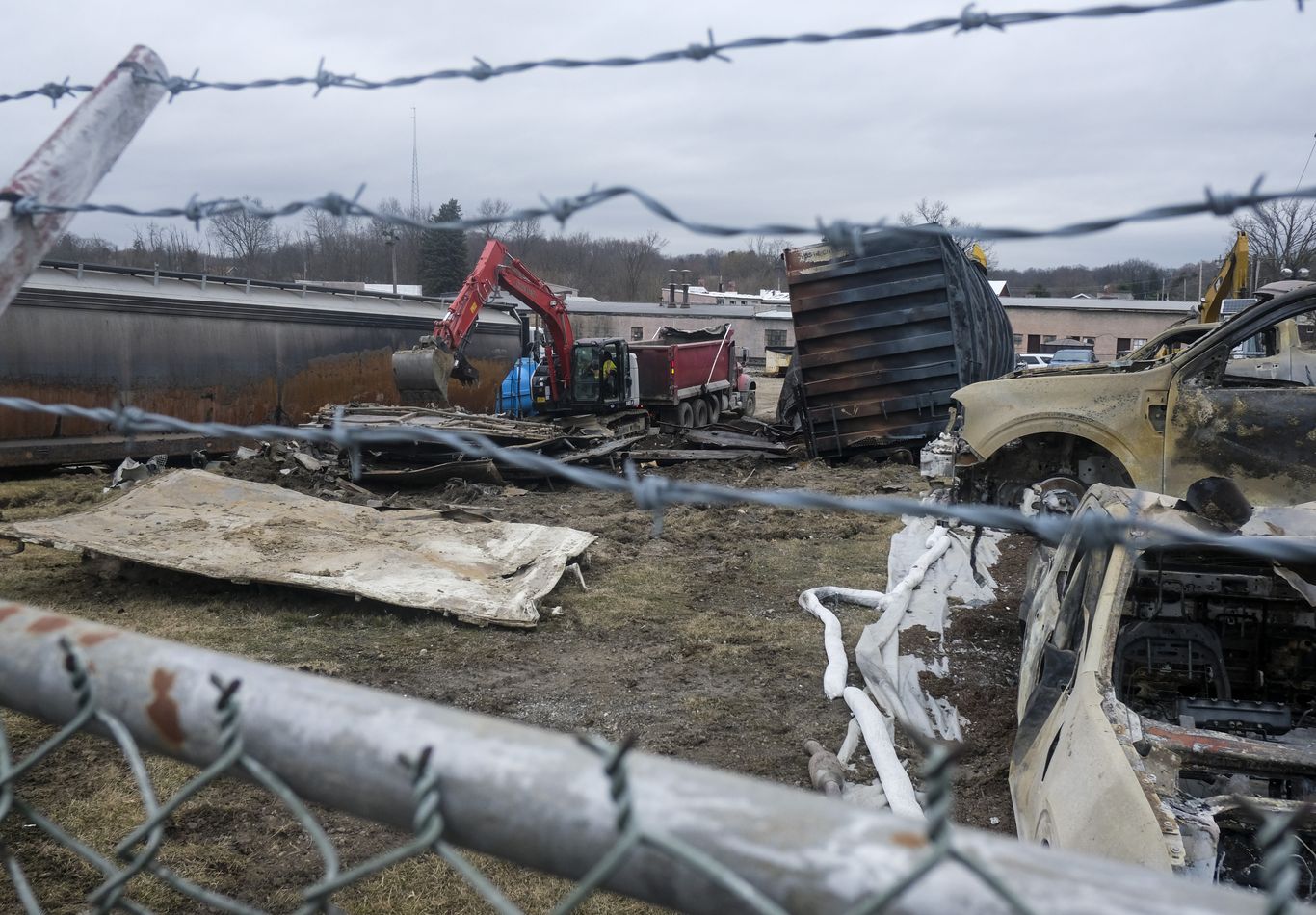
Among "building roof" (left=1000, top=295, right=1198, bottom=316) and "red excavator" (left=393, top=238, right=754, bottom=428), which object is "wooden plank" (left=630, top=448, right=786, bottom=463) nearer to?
"red excavator" (left=393, top=238, right=754, bottom=428)

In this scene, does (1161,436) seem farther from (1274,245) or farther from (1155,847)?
(1274,245)

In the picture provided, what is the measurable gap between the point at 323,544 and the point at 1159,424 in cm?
651

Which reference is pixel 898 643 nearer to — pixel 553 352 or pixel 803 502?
pixel 803 502

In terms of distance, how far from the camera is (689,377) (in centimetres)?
1844

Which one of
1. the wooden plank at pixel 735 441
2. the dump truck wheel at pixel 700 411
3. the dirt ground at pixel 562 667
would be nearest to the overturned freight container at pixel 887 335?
the wooden plank at pixel 735 441

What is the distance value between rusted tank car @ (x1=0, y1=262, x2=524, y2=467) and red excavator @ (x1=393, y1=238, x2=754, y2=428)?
2.79 metres

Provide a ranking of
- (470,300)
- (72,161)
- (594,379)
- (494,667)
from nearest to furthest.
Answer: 1. (72,161)
2. (494,667)
3. (470,300)
4. (594,379)

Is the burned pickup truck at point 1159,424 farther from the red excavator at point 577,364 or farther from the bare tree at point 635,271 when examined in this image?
the bare tree at point 635,271

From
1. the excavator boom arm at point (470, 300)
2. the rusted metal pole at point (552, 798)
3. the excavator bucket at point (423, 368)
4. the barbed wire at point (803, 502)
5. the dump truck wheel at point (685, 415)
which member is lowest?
the dump truck wheel at point (685, 415)

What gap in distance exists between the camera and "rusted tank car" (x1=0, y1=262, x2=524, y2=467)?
12773 mm

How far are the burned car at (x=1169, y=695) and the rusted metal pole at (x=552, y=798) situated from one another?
1450 mm

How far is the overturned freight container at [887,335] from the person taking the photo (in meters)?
12.9

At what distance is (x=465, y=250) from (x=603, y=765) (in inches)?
1789

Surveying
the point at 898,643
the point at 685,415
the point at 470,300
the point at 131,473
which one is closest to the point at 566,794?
the point at 898,643
